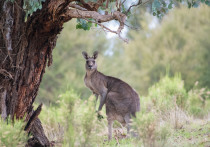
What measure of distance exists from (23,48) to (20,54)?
11 centimetres

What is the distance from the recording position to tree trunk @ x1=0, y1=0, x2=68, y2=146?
5770mm

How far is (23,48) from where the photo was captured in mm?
5867

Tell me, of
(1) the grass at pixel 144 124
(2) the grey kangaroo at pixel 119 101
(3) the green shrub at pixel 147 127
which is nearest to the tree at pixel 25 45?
(1) the grass at pixel 144 124

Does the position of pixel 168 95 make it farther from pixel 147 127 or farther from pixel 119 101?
pixel 147 127

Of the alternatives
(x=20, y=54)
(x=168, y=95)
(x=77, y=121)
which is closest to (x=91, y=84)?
(x=168, y=95)

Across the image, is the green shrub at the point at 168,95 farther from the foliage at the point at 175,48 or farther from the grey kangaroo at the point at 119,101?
the foliage at the point at 175,48

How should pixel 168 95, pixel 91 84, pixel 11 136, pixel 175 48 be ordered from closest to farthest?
1. pixel 11 136
2. pixel 91 84
3. pixel 168 95
4. pixel 175 48

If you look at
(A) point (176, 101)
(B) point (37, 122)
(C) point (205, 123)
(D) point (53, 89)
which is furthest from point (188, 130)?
(D) point (53, 89)

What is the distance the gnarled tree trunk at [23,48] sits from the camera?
5.73m

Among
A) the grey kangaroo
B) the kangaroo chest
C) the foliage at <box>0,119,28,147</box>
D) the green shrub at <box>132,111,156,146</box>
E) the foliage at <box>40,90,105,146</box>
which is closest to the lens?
the foliage at <box>0,119,28,147</box>

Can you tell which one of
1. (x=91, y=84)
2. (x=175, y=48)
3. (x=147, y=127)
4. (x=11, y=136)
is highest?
(x=175, y=48)

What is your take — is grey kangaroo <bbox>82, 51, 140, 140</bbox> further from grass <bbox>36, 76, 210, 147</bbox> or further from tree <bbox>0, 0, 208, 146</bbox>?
tree <bbox>0, 0, 208, 146</bbox>

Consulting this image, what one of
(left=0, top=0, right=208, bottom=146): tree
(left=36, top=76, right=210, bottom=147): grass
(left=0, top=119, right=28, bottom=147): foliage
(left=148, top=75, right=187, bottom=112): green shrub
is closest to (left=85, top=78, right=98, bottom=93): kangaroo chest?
(left=36, top=76, right=210, bottom=147): grass

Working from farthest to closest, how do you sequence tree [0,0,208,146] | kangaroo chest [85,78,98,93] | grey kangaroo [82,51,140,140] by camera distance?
kangaroo chest [85,78,98,93] < grey kangaroo [82,51,140,140] < tree [0,0,208,146]
